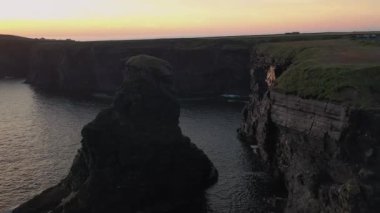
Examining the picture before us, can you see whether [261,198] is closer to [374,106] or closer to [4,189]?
[374,106]

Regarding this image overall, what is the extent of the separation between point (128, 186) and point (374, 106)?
2826 cm

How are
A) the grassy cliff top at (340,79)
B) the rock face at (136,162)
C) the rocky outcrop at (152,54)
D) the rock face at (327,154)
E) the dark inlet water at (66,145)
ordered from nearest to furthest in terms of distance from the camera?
the rock face at (327,154)
the grassy cliff top at (340,79)
the rock face at (136,162)
the dark inlet water at (66,145)
the rocky outcrop at (152,54)

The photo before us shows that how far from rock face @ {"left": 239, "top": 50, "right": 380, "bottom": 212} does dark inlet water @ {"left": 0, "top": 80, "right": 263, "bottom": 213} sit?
733cm

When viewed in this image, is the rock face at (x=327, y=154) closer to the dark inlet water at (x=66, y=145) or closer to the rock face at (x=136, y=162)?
the dark inlet water at (x=66, y=145)

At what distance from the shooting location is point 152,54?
16550cm

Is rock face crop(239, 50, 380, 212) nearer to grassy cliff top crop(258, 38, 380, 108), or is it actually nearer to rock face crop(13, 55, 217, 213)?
grassy cliff top crop(258, 38, 380, 108)

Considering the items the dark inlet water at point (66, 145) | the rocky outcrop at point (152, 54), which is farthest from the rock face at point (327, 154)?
the rocky outcrop at point (152, 54)

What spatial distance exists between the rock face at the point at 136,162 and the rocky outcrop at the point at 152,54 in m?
90.9

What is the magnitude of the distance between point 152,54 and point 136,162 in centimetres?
11092

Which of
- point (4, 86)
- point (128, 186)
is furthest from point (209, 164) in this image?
point (4, 86)

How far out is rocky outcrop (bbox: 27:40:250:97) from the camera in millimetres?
155500

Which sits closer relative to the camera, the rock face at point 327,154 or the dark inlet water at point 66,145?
the rock face at point 327,154

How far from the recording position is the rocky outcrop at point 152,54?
155500 millimetres

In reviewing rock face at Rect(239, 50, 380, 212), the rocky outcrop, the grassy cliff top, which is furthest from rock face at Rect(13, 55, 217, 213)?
the rocky outcrop
